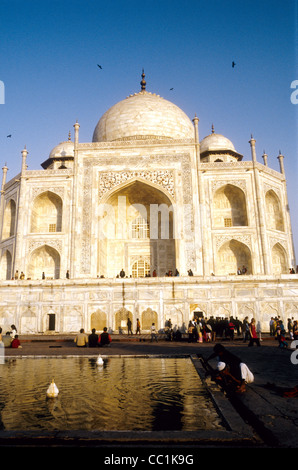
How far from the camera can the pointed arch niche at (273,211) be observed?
23.4 meters

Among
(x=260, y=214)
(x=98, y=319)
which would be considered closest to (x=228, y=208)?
(x=260, y=214)

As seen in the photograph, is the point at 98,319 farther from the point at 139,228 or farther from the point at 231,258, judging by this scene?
the point at 231,258

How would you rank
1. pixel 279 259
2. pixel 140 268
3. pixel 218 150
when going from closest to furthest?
pixel 279 259 → pixel 140 268 → pixel 218 150

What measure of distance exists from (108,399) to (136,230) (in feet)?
Result: 65.2

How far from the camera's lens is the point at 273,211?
23750 millimetres

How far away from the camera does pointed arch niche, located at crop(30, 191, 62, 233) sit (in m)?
22.8

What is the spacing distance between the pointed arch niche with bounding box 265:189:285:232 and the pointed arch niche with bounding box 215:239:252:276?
3093 mm

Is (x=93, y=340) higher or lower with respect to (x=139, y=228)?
lower

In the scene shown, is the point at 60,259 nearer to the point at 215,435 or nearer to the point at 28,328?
the point at 28,328

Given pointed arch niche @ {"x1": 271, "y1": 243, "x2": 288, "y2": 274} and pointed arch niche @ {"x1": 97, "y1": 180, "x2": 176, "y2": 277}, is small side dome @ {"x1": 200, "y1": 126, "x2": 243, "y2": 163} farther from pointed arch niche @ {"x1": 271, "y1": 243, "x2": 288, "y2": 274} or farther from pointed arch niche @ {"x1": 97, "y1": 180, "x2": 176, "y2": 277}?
pointed arch niche @ {"x1": 271, "y1": 243, "x2": 288, "y2": 274}

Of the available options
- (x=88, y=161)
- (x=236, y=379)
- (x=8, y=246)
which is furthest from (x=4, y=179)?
(x=236, y=379)

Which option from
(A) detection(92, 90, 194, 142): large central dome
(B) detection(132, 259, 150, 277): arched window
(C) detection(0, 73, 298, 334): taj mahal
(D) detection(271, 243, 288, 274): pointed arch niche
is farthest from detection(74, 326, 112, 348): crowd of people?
(A) detection(92, 90, 194, 142): large central dome

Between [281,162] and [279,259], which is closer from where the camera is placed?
[279,259]
